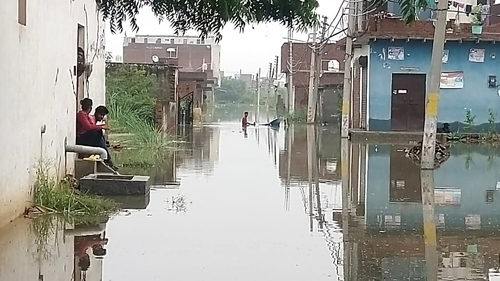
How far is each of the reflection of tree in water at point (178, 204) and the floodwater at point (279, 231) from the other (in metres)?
0.03

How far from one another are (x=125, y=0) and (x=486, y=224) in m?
6.23

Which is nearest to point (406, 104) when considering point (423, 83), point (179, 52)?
point (423, 83)

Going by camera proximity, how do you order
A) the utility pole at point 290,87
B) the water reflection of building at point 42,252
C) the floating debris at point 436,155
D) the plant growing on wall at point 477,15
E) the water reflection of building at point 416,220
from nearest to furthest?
1. the water reflection of building at point 42,252
2. the water reflection of building at point 416,220
3. the floating debris at point 436,155
4. the plant growing on wall at point 477,15
5. the utility pole at point 290,87

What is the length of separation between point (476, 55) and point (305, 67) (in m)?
29.7

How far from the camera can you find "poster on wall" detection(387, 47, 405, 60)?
108ft

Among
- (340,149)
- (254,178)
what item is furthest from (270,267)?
(340,149)

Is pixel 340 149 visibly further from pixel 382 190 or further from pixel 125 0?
pixel 125 0

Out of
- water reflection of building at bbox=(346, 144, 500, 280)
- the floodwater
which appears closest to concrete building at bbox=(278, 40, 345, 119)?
water reflection of building at bbox=(346, 144, 500, 280)

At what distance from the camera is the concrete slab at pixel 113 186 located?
42.1 ft

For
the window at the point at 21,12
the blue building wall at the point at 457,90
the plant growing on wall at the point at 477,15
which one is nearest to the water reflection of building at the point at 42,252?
the window at the point at 21,12

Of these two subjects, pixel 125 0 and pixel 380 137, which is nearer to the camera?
pixel 125 0

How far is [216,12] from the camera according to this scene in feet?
21.9

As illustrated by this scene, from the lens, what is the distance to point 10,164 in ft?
31.5

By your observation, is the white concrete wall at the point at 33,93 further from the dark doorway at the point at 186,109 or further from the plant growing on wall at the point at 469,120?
the dark doorway at the point at 186,109
